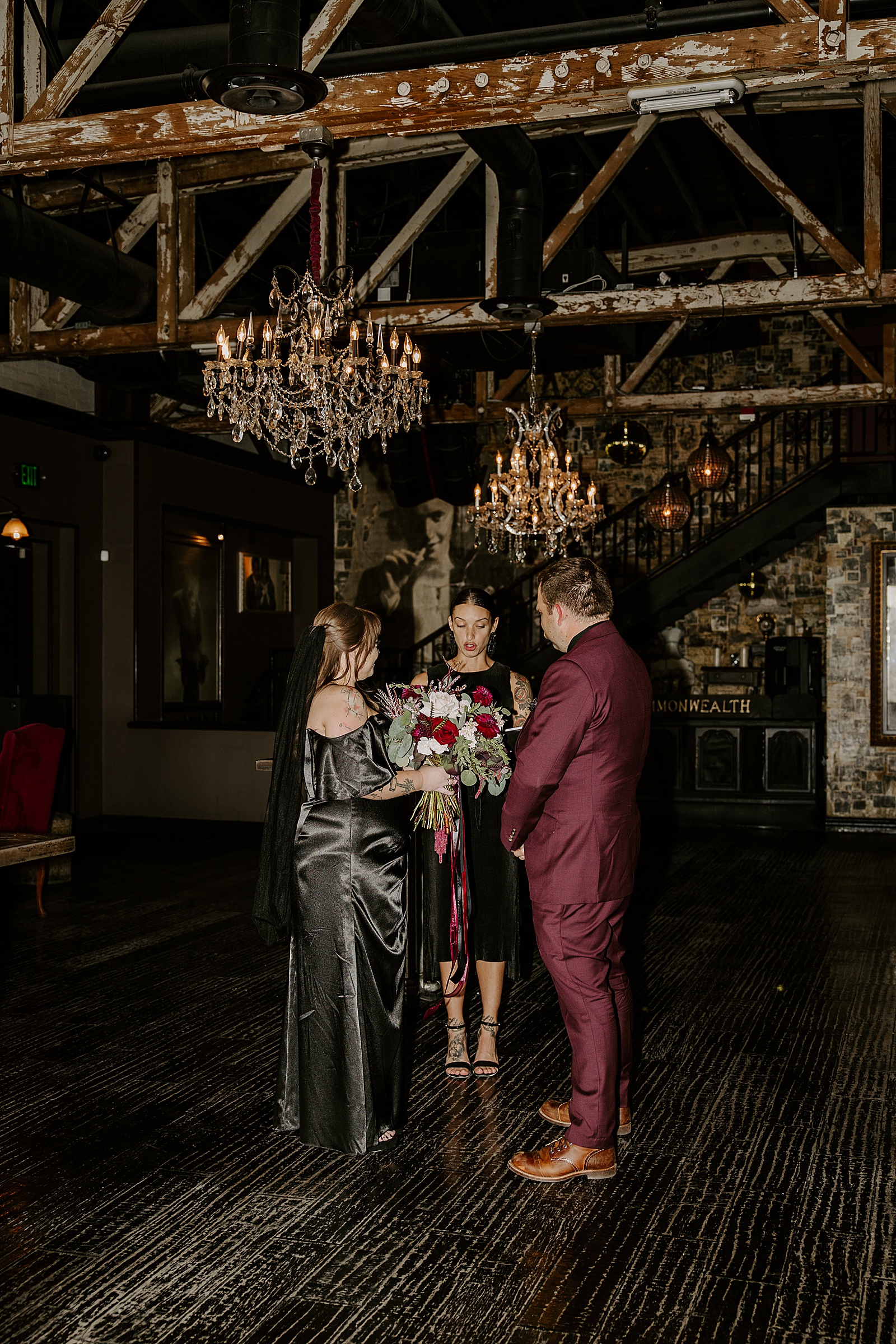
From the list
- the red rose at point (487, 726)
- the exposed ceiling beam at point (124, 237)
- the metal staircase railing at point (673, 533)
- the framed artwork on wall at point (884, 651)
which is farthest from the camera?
the metal staircase railing at point (673, 533)

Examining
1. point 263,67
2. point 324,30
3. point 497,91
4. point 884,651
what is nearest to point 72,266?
point 324,30

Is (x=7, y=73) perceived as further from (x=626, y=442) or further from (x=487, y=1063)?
(x=626, y=442)

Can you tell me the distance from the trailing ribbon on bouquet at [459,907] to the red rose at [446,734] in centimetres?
46

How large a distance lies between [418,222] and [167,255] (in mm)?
1670

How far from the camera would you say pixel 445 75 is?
4.23 m

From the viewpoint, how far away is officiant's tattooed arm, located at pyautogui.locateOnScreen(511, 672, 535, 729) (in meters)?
4.11

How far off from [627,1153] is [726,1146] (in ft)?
1.07

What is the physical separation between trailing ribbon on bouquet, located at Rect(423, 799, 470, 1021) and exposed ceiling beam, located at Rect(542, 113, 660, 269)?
425 centimetres

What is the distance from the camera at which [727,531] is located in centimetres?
1170

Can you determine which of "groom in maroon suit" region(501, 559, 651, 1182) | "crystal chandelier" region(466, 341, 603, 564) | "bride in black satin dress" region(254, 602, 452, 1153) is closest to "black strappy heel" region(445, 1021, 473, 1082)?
"bride in black satin dress" region(254, 602, 452, 1153)

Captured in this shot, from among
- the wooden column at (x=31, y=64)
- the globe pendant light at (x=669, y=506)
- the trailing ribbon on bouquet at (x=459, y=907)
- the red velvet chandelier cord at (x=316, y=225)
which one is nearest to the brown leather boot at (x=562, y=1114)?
the trailing ribbon on bouquet at (x=459, y=907)

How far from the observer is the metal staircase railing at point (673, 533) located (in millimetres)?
12570

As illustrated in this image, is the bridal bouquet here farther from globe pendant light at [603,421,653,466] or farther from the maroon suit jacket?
globe pendant light at [603,421,653,466]

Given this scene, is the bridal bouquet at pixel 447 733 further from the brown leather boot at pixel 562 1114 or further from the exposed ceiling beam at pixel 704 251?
the exposed ceiling beam at pixel 704 251
